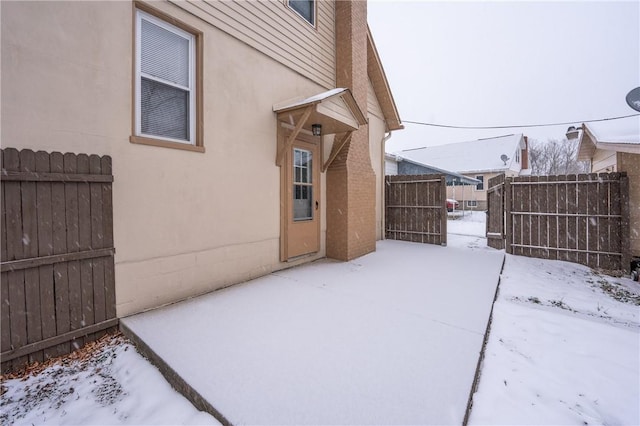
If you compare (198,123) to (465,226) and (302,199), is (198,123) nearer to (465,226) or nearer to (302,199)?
(302,199)

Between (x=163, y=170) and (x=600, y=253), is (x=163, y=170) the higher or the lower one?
the higher one

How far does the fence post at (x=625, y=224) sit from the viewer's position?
541 centimetres

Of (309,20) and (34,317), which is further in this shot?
(309,20)

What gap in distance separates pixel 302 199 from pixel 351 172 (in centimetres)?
126

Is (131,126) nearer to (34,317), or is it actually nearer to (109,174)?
(109,174)

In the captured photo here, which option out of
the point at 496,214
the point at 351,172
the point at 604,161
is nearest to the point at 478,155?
the point at 604,161

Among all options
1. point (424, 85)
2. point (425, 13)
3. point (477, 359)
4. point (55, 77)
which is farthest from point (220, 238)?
point (424, 85)

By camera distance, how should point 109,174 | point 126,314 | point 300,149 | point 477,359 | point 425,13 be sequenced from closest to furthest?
point 477,359 → point 109,174 → point 126,314 → point 300,149 → point 425,13

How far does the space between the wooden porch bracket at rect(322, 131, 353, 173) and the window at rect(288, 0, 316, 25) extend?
7.94 feet

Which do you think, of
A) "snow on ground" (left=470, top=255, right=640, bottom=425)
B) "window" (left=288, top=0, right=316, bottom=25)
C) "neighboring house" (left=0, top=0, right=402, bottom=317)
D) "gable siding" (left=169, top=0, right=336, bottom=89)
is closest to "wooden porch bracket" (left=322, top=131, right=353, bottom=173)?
"neighboring house" (left=0, top=0, right=402, bottom=317)

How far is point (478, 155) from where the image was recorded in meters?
22.4

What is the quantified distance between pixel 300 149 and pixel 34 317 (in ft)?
13.8

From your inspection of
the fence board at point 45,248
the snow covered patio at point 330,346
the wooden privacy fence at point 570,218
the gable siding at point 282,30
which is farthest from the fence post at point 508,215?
the fence board at point 45,248

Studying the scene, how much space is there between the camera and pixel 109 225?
282cm
